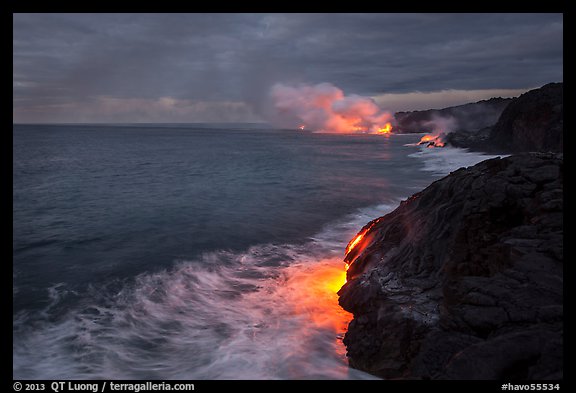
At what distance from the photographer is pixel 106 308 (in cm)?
1159

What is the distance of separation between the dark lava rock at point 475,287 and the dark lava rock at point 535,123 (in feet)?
120

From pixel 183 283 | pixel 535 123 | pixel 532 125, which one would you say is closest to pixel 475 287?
pixel 183 283

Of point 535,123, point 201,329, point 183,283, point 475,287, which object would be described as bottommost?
point 201,329

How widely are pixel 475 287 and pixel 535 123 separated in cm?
4726

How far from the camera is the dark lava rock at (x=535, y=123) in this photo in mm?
40094

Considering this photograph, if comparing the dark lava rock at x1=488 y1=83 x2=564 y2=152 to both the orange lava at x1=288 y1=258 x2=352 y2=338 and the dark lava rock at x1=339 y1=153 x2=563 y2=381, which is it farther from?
the dark lava rock at x1=339 y1=153 x2=563 y2=381

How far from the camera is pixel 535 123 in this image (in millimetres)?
43875

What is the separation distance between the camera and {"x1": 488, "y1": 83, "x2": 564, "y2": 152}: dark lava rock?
40.1 m

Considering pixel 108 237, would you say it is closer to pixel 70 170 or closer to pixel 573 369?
pixel 573 369

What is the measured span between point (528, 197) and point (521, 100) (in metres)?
51.0

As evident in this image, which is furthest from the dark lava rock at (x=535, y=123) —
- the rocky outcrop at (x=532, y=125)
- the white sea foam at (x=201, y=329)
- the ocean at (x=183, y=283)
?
the white sea foam at (x=201, y=329)

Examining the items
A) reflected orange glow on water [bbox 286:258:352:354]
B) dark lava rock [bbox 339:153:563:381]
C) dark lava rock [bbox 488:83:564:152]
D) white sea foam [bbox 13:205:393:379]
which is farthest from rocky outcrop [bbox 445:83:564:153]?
white sea foam [bbox 13:205:393:379]

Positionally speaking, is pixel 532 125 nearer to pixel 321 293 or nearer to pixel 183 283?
pixel 321 293

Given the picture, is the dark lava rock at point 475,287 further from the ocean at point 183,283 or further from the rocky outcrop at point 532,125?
the rocky outcrop at point 532,125
